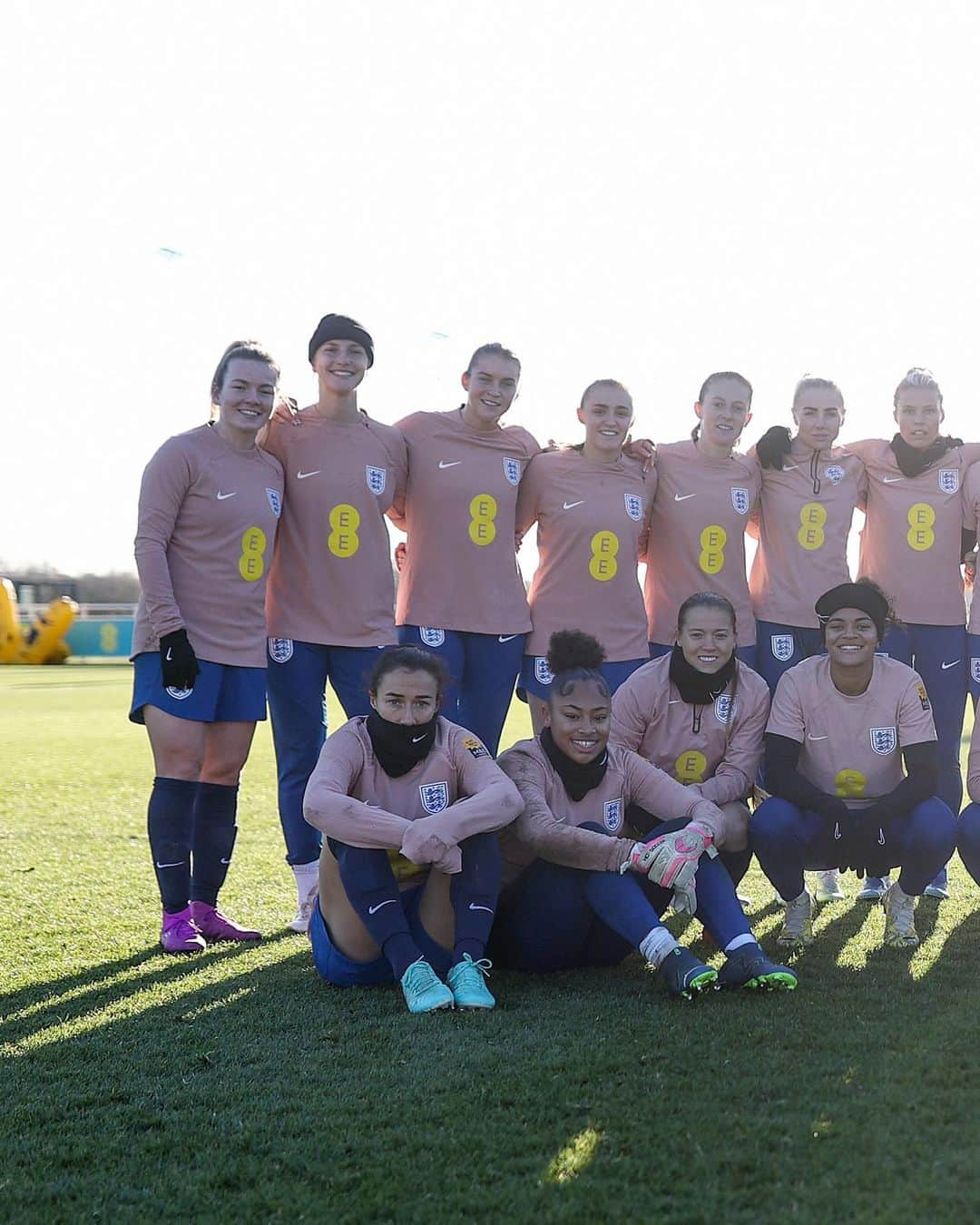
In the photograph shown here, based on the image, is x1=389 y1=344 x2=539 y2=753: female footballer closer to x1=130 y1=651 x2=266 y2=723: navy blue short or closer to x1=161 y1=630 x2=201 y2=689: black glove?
x1=130 y1=651 x2=266 y2=723: navy blue short

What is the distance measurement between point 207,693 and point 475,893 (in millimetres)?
1308

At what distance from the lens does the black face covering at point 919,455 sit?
502cm

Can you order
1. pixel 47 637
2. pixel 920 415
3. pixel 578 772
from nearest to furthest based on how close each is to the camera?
pixel 578 772, pixel 920 415, pixel 47 637

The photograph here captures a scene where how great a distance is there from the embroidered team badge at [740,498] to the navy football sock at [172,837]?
95.4 inches

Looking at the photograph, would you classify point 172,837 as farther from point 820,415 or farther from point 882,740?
point 820,415

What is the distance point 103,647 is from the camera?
38156 millimetres

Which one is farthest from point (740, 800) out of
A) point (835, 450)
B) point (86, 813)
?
point (86, 813)

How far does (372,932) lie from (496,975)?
513 millimetres

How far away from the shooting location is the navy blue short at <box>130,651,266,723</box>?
4.30m

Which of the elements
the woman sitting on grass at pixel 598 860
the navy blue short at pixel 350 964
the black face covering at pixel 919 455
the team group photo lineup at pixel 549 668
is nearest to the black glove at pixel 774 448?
the team group photo lineup at pixel 549 668

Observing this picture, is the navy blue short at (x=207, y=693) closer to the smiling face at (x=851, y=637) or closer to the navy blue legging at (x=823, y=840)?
the navy blue legging at (x=823, y=840)

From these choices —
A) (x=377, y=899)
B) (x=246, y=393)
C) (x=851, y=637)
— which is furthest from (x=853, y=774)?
(x=246, y=393)

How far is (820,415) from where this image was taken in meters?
5.00

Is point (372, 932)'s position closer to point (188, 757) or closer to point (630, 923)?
point (630, 923)
